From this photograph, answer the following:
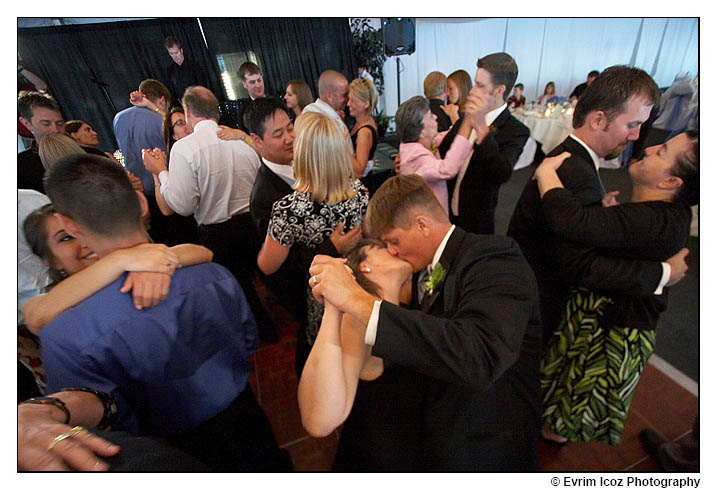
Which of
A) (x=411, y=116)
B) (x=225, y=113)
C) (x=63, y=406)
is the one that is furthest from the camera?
(x=411, y=116)

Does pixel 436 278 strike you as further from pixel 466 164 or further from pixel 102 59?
pixel 102 59

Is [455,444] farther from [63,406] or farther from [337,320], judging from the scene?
[63,406]

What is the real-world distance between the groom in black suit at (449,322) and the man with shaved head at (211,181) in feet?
0.81

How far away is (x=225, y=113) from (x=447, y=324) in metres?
0.67

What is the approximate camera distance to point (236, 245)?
785 millimetres

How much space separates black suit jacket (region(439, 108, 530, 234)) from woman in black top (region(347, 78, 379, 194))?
0.67ft

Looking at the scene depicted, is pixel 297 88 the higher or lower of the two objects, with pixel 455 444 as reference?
higher

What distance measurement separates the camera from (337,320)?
0.64 meters

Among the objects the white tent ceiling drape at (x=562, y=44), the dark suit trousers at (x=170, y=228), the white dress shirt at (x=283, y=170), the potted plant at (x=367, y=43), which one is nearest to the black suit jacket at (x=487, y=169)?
the white tent ceiling drape at (x=562, y=44)

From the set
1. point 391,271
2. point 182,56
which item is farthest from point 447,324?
point 182,56

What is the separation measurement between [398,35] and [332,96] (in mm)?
202

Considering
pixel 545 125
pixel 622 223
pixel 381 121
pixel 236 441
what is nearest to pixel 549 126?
pixel 545 125

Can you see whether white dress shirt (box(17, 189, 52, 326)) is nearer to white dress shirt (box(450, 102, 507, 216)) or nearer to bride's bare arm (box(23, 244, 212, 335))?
bride's bare arm (box(23, 244, 212, 335))

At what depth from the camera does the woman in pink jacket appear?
0.79 metres
